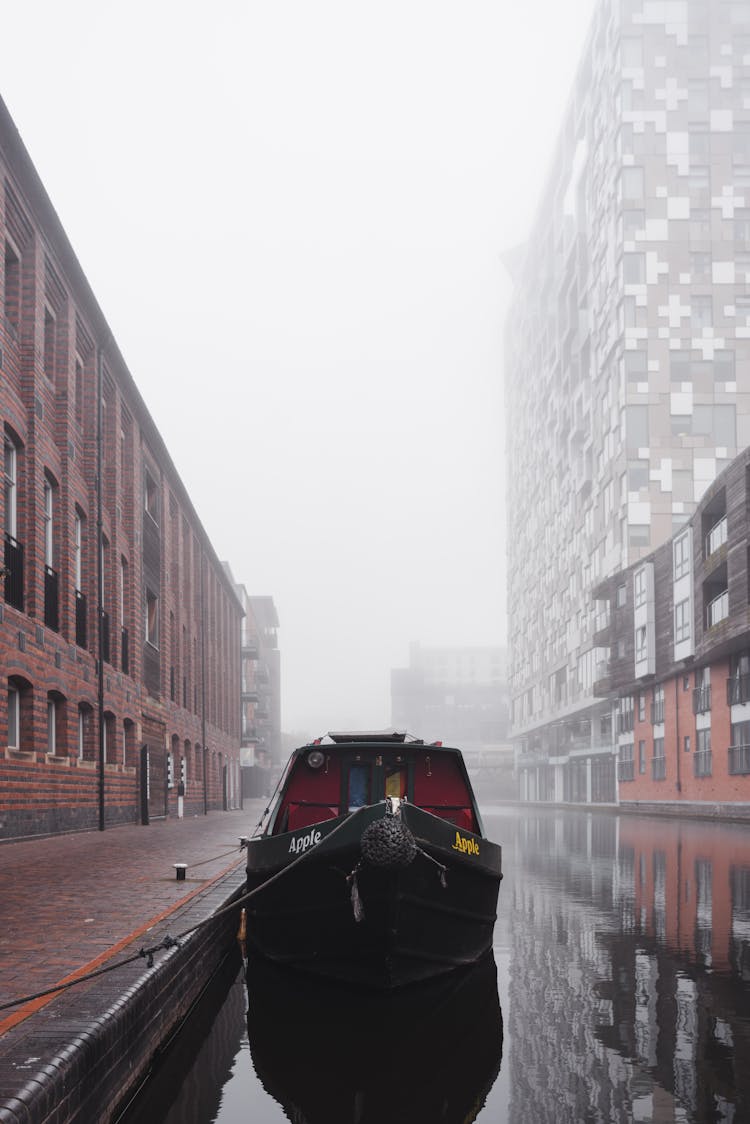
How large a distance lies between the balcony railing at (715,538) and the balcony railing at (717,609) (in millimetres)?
1610

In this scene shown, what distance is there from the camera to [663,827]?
36.7 metres

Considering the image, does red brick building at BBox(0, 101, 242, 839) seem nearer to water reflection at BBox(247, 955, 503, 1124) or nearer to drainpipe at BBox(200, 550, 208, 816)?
drainpipe at BBox(200, 550, 208, 816)

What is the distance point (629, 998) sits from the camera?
784 cm

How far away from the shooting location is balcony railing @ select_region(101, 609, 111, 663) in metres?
26.0

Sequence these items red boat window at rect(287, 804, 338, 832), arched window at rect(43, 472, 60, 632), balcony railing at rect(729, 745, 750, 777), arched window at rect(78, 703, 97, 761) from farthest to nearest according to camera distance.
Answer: balcony railing at rect(729, 745, 750, 777)
arched window at rect(78, 703, 97, 761)
arched window at rect(43, 472, 60, 632)
red boat window at rect(287, 804, 338, 832)

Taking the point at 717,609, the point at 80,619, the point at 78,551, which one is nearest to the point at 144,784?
the point at 80,619

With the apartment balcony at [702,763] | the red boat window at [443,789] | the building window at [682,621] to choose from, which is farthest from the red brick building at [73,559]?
the apartment balcony at [702,763]

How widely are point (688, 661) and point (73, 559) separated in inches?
1157

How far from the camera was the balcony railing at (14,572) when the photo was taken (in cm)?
1861

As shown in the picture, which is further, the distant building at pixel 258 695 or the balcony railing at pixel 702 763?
the distant building at pixel 258 695

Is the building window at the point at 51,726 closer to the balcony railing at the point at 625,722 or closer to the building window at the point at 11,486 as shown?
the building window at the point at 11,486

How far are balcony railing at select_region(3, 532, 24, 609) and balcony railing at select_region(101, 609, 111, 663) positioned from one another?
648 cm

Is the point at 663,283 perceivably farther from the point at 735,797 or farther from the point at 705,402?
the point at 735,797

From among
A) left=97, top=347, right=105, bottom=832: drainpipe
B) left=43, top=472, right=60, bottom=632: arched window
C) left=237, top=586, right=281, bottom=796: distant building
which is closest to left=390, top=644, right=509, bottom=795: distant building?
left=237, top=586, right=281, bottom=796: distant building
